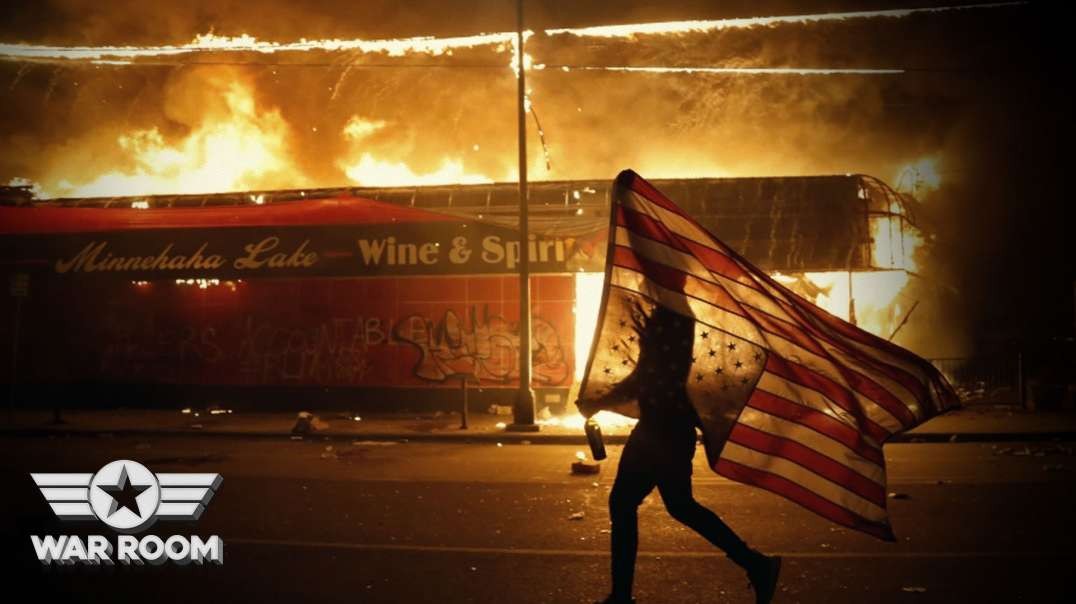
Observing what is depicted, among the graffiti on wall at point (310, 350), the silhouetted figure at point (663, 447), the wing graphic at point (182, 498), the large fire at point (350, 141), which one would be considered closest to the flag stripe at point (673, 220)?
the silhouetted figure at point (663, 447)

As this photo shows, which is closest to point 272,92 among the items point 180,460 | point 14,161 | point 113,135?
point 113,135

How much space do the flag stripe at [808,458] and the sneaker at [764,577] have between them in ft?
1.92

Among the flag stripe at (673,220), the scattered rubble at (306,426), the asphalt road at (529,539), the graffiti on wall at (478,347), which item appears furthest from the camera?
the graffiti on wall at (478,347)

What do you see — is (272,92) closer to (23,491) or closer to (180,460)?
(180,460)

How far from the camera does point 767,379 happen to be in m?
4.39

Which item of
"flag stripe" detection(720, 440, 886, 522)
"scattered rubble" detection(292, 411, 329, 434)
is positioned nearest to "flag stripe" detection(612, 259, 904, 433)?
"flag stripe" detection(720, 440, 886, 522)

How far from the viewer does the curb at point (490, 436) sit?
12961mm

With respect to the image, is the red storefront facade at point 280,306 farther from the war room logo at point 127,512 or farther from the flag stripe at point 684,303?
the flag stripe at point 684,303

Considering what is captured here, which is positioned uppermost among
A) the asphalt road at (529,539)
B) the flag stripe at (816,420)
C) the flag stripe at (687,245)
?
the flag stripe at (687,245)

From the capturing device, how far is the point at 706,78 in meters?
22.5

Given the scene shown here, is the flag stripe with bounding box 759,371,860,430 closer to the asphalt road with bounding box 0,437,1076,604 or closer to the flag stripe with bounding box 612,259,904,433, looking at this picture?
the flag stripe with bounding box 612,259,904,433

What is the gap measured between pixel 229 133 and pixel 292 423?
1181cm

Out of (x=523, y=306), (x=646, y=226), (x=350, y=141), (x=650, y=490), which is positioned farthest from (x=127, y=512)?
(x=350, y=141)

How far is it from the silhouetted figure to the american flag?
45mm
